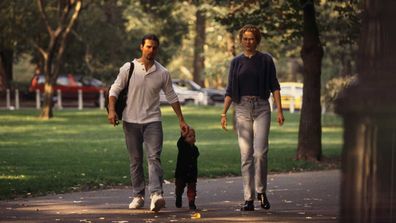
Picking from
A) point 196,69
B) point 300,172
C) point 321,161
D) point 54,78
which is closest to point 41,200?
point 300,172

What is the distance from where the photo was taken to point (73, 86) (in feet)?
184

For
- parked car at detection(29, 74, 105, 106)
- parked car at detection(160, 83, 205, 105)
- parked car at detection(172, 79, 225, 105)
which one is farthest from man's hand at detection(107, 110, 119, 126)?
parked car at detection(160, 83, 205, 105)

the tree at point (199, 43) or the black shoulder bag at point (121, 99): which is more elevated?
the tree at point (199, 43)

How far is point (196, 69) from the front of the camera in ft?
220

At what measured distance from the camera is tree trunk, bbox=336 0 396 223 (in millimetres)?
3910

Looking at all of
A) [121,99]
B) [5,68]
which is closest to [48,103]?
[5,68]

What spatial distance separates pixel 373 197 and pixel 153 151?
671 centimetres

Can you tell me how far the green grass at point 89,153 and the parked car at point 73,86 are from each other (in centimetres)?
1620

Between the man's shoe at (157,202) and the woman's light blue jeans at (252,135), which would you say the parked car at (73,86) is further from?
the man's shoe at (157,202)

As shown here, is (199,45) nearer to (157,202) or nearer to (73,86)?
(73,86)

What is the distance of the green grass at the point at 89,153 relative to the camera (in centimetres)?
1527

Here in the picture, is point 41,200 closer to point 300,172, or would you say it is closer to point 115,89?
point 115,89

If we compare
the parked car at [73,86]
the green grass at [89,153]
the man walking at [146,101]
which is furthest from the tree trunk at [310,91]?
the parked car at [73,86]

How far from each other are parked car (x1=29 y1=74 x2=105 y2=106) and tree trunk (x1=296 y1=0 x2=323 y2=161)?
3470cm
